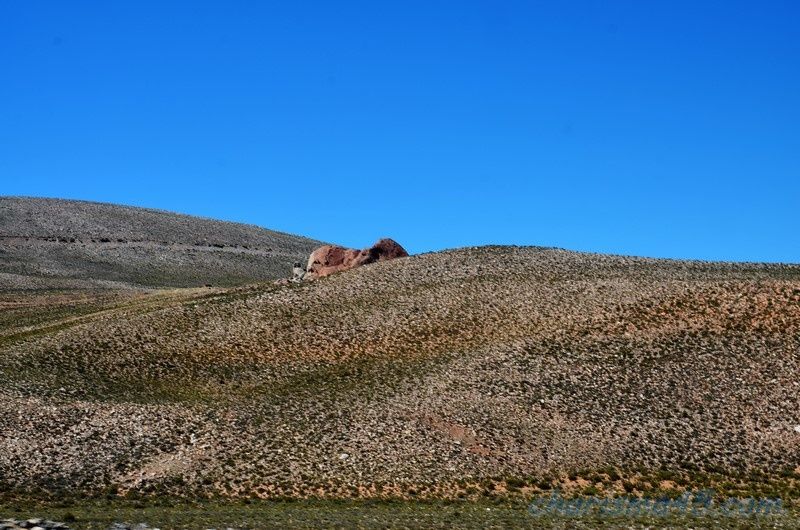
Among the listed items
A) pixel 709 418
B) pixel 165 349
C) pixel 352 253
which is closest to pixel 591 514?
pixel 709 418

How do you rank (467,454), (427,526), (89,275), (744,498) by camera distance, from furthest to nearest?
(89,275) < (467,454) < (744,498) < (427,526)

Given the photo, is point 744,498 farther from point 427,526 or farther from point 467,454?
point 427,526

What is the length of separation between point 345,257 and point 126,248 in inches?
3169

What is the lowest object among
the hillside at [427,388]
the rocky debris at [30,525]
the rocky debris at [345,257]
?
the rocky debris at [30,525]

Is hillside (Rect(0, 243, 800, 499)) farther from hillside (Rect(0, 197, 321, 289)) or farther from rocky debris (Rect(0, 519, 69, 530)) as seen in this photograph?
hillside (Rect(0, 197, 321, 289))

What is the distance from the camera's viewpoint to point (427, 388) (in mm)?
47219

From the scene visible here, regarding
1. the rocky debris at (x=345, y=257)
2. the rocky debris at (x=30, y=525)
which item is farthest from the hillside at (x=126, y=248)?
the rocky debris at (x=30, y=525)

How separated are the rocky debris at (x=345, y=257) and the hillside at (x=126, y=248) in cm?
4702

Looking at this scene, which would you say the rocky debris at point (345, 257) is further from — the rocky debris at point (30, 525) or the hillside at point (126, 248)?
the rocky debris at point (30, 525)

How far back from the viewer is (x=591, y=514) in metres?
32.2

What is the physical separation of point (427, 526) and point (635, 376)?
2210cm

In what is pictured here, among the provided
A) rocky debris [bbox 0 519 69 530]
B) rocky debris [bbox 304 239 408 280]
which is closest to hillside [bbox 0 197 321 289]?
rocky debris [bbox 304 239 408 280]

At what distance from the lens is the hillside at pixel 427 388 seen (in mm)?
38688

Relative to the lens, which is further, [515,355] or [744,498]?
[515,355]
